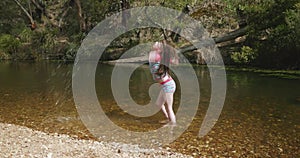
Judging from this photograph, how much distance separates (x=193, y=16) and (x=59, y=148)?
25.9m

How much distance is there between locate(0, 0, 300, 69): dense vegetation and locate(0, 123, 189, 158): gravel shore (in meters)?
17.6

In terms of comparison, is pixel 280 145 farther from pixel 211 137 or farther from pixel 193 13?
pixel 193 13

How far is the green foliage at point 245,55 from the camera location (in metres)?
24.0

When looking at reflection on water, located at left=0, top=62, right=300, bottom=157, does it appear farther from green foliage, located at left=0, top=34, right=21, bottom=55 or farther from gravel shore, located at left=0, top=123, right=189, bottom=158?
green foliage, located at left=0, top=34, right=21, bottom=55

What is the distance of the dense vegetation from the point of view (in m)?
22.7

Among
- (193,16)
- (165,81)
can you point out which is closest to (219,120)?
(165,81)

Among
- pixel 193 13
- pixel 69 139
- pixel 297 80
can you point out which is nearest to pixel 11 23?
pixel 193 13

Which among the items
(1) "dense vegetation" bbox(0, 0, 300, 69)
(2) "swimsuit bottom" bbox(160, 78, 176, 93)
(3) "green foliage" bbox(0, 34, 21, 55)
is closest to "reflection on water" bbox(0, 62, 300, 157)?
(2) "swimsuit bottom" bbox(160, 78, 176, 93)

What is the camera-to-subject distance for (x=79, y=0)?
42.5 m

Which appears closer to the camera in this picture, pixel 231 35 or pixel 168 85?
pixel 168 85

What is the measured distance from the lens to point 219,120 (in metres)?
9.10

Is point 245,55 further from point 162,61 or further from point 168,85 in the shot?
point 162,61

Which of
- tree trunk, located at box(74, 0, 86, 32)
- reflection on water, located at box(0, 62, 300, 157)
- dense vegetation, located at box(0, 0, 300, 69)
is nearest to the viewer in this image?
reflection on water, located at box(0, 62, 300, 157)

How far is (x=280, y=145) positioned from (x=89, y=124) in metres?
4.78
